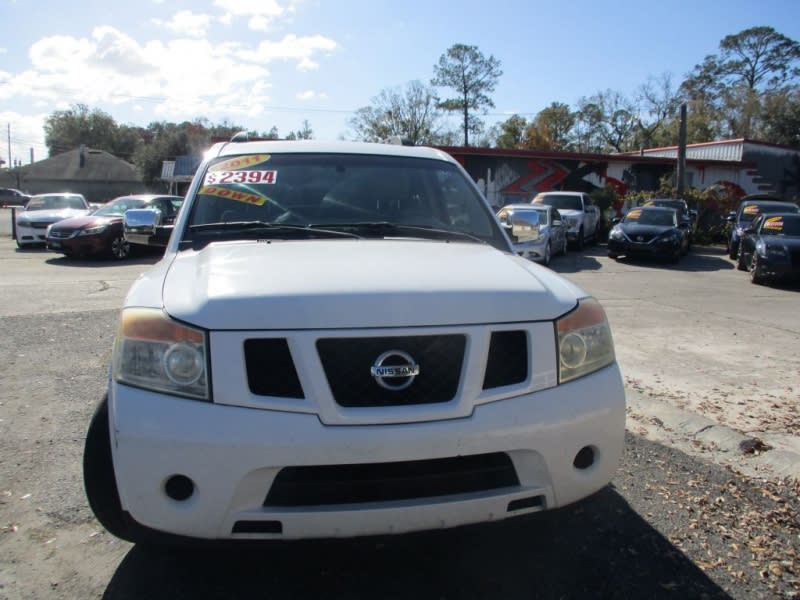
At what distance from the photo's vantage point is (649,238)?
16844 millimetres

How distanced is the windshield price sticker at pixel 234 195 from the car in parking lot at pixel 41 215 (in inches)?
613

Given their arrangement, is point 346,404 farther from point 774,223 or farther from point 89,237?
point 774,223

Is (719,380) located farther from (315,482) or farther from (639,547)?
(315,482)

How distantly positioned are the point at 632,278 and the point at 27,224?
50.7 feet

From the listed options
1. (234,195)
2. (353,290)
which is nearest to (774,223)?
(234,195)

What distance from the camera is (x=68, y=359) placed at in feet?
19.1

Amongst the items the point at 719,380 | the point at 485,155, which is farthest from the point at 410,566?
the point at 485,155

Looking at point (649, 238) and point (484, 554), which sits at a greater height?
point (649, 238)

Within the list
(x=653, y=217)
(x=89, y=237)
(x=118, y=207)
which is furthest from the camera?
(x=653, y=217)

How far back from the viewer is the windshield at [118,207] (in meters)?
15.7

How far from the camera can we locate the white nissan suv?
1990mm

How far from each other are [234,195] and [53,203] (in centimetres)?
1748

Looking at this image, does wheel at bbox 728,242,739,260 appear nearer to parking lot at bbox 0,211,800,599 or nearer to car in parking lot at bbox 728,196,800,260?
car in parking lot at bbox 728,196,800,260

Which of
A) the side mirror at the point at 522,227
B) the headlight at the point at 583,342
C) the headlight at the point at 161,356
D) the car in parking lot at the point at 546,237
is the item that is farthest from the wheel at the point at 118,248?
the headlight at the point at 583,342
